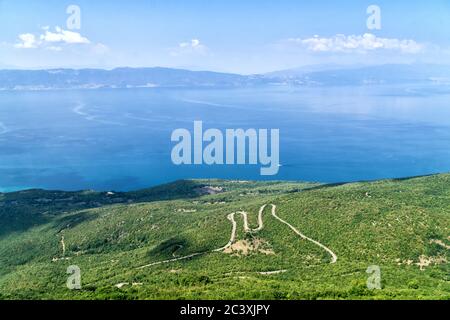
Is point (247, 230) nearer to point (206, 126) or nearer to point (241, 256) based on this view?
point (241, 256)

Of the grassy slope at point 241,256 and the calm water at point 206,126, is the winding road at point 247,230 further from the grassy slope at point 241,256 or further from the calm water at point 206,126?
the calm water at point 206,126

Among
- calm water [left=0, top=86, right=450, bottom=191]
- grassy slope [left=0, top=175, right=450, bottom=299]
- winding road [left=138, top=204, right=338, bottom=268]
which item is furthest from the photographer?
calm water [left=0, top=86, right=450, bottom=191]

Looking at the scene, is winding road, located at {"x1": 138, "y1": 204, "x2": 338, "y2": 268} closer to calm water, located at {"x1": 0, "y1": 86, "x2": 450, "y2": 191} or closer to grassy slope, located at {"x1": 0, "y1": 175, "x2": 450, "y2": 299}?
grassy slope, located at {"x1": 0, "y1": 175, "x2": 450, "y2": 299}

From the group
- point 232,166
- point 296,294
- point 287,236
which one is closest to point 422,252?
point 287,236

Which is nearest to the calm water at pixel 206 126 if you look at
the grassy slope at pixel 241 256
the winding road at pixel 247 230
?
the grassy slope at pixel 241 256

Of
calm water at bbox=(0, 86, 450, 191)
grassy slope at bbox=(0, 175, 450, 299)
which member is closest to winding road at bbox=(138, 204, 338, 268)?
grassy slope at bbox=(0, 175, 450, 299)
